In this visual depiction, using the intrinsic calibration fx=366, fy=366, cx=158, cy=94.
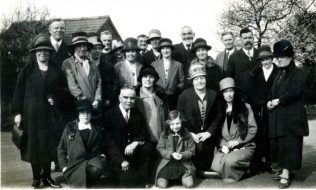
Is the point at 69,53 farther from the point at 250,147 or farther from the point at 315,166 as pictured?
the point at 315,166

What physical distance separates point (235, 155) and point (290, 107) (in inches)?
36.9

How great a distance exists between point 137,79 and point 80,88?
780mm

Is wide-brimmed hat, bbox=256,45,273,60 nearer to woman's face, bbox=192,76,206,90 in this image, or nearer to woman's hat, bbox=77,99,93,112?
woman's face, bbox=192,76,206,90

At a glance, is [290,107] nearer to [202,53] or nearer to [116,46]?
[202,53]

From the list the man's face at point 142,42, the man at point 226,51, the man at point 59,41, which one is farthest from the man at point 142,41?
the man at point 59,41

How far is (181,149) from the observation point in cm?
467

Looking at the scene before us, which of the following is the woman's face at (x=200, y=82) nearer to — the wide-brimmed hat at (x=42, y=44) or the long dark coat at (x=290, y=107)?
the long dark coat at (x=290, y=107)

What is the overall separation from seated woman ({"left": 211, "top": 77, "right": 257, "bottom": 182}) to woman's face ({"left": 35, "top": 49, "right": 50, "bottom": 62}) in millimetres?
2311

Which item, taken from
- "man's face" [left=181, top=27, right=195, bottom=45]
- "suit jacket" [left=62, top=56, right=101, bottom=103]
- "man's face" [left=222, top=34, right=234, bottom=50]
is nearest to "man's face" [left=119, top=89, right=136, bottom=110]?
"suit jacket" [left=62, top=56, right=101, bottom=103]

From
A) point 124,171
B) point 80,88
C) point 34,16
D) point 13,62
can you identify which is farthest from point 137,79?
point 34,16

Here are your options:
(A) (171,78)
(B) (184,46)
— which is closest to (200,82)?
(A) (171,78)

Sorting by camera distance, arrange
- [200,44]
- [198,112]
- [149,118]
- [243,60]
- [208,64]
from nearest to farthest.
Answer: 1. [149,118]
2. [198,112]
3. [200,44]
4. [208,64]
5. [243,60]

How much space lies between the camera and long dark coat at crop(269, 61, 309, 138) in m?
4.61

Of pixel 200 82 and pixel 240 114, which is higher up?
pixel 200 82
